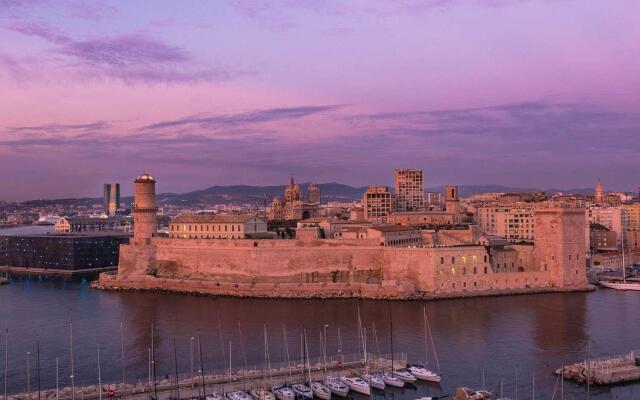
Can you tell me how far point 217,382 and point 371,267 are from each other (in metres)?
15.2

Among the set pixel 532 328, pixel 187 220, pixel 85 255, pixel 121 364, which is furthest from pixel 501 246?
pixel 85 255

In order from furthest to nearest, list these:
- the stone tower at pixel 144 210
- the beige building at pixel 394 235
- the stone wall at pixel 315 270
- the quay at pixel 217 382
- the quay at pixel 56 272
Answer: the quay at pixel 56 272, the stone tower at pixel 144 210, the beige building at pixel 394 235, the stone wall at pixel 315 270, the quay at pixel 217 382

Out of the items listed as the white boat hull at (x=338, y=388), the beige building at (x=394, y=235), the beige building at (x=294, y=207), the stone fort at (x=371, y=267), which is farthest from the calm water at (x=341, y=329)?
the beige building at (x=294, y=207)

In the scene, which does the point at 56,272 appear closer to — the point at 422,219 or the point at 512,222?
the point at 422,219

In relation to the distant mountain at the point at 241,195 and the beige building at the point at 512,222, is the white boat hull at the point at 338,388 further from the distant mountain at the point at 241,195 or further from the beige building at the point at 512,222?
the distant mountain at the point at 241,195

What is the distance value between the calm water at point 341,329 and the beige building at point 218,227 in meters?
5.81

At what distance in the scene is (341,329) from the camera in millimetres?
22656

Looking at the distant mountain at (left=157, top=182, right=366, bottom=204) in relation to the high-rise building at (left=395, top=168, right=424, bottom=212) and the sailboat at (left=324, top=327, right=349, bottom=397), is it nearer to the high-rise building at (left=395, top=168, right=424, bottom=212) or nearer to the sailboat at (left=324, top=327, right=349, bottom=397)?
the high-rise building at (left=395, top=168, right=424, bottom=212)

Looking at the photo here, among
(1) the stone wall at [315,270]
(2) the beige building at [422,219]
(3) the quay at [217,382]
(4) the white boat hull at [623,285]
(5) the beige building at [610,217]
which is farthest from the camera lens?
(5) the beige building at [610,217]

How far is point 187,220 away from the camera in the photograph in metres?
37.9

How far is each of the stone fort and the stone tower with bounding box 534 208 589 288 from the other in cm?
4

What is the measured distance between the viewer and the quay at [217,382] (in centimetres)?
1559

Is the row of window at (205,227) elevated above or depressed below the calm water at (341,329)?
above

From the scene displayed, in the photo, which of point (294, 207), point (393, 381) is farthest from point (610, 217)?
point (393, 381)
